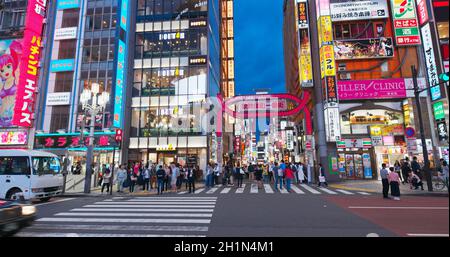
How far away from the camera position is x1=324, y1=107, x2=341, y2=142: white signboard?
24.0 meters

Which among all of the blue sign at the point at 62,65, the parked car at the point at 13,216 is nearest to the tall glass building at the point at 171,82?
the blue sign at the point at 62,65

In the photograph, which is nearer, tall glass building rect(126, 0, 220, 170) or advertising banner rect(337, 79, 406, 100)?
advertising banner rect(337, 79, 406, 100)

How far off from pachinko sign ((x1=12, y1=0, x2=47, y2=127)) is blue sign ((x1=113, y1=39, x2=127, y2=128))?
9.27 m

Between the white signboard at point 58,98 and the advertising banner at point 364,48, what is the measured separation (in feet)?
109

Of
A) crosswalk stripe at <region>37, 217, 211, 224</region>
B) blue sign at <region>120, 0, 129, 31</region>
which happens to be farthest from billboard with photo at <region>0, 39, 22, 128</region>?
crosswalk stripe at <region>37, 217, 211, 224</region>

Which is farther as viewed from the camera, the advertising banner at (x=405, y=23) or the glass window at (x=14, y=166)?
the advertising banner at (x=405, y=23)

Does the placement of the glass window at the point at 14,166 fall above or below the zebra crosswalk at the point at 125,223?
above

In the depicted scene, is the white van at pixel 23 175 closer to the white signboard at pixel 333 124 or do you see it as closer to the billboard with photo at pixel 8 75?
the billboard with photo at pixel 8 75

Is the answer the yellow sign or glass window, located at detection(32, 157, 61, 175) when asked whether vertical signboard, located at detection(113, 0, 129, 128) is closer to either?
glass window, located at detection(32, 157, 61, 175)

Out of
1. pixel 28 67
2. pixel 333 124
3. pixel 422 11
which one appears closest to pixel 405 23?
pixel 422 11

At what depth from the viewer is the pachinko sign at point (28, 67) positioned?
26516 millimetres

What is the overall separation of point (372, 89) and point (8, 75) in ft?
141

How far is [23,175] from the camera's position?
11781mm
